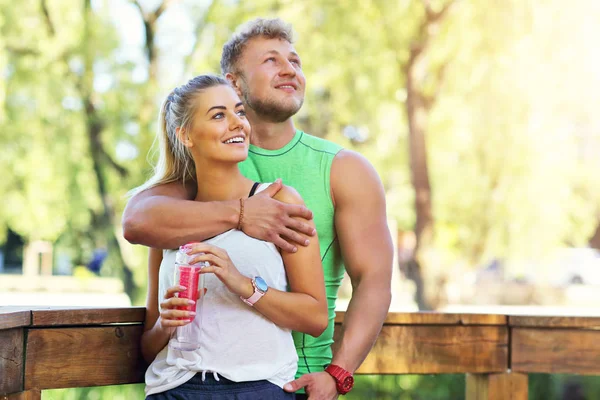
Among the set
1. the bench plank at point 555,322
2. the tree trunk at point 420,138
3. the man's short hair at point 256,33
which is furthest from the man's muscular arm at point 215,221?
the tree trunk at point 420,138

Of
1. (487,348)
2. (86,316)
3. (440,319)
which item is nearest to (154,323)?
(86,316)

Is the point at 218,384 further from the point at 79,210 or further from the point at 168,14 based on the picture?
the point at 79,210

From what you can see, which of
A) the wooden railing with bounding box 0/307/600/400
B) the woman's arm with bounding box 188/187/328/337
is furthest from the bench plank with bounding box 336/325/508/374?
the woman's arm with bounding box 188/187/328/337

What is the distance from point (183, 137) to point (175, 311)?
1.87ft

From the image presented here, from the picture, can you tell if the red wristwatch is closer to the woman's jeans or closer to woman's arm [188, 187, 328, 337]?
woman's arm [188, 187, 328, 337]

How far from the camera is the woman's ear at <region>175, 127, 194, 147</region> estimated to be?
7.67 ft

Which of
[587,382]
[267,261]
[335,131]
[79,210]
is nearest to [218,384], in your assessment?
[267,261]

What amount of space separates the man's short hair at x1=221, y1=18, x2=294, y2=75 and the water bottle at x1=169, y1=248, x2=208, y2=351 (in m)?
0.94

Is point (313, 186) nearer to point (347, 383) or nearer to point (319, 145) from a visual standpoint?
point (319, 145)

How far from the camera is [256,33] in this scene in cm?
278

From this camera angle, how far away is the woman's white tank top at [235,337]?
2098 mm

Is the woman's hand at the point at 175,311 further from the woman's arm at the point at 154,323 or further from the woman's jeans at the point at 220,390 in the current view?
A: the woman's jeans at the point at 220,390

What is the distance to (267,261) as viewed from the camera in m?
2.20

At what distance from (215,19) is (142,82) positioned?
3.98ft
